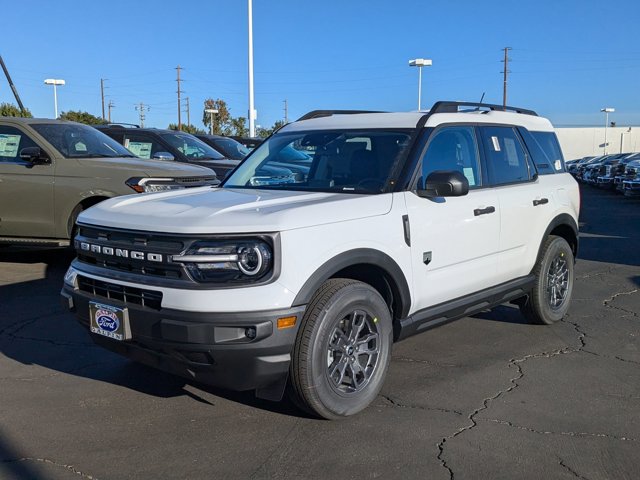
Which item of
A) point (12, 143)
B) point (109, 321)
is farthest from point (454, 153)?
point (12, 143)

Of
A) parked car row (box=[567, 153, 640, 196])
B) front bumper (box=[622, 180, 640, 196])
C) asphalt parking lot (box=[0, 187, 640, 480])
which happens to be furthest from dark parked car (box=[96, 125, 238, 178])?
front bumper (box=[622, 180, 640, 196])

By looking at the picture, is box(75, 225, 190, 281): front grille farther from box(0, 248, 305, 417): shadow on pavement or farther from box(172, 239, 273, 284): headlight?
box(0, 248, 305, 417): shadow on pavement

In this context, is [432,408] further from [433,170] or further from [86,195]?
[86,195]

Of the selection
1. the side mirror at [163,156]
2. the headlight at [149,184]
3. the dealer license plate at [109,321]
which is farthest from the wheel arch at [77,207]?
the dealer license plate at [109,321]

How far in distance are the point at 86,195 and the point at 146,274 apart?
4.74 meters

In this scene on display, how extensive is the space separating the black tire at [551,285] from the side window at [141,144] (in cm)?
777

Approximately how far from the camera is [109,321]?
3736 mm

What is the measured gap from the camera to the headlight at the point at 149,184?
25.7 feet

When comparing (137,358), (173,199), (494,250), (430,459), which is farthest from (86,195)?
(430,459)

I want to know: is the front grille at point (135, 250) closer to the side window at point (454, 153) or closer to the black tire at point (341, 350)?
the black tire at point (341, 350)

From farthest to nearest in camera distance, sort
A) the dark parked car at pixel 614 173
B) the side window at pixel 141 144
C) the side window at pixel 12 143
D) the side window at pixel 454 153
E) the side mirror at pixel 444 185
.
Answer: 1. the dark parked car at pixel 614 173
2. the side window at pixel 141 144
3. the side window at pixel 12 143
4. the side window at pixel 454 153
5. the side mirror at pixel 444 185

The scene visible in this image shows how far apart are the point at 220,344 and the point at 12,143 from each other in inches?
252

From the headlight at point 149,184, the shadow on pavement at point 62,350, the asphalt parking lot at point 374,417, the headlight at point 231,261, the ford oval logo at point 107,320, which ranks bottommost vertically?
the asphalt parking lot at point 374,417

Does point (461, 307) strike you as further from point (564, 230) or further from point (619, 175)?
point (619, 175)
